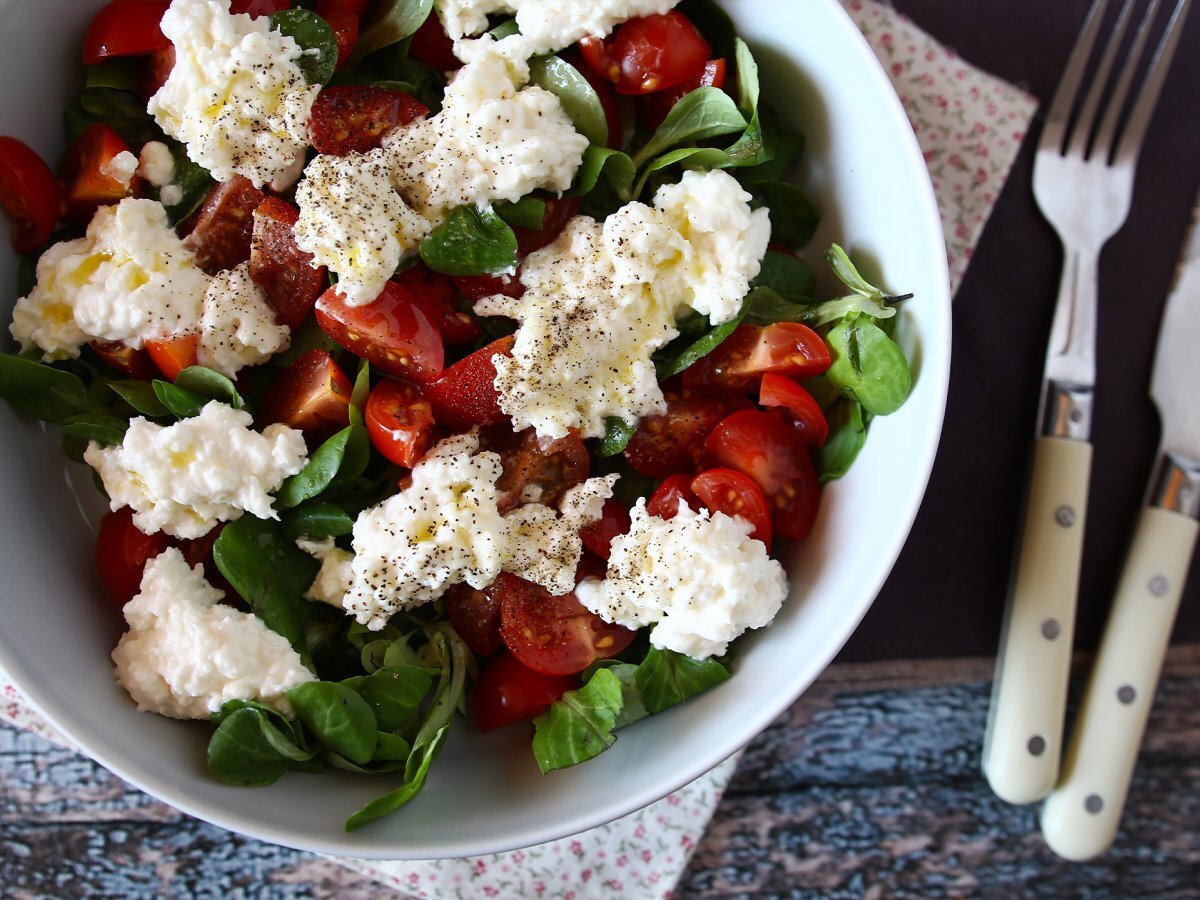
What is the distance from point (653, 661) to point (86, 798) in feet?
4.42

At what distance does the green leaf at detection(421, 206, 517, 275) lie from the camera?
1.63 meters

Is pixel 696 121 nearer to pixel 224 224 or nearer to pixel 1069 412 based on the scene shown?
pixel 224 224

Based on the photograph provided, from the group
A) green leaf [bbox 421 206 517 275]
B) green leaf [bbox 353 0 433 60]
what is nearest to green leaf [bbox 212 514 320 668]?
green leaf [bbox 421 206 517 275]

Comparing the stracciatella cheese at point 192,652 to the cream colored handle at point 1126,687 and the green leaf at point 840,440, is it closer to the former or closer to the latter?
the green leaf at point 840,440

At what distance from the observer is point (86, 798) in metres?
2.14

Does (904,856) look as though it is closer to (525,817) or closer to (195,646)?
(525,817)

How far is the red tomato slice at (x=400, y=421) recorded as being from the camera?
64.1 inches

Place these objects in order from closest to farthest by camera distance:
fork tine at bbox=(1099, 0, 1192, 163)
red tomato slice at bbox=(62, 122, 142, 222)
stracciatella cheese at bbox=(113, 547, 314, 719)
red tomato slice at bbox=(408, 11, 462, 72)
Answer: stracciatella cheese at bbox=(113, 547, 314, 719) → red tomato slice at bbox=(62, 122, 142, 222) → red tomato slice at bbox=(408, 11, 462, 72) → fork tine at bbox=(1099, 0, 1192, 163)

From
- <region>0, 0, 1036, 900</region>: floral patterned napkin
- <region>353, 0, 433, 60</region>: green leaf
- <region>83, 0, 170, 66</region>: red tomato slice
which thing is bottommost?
<region>0, 0, 1036, 900</region>: floral patterned napkin

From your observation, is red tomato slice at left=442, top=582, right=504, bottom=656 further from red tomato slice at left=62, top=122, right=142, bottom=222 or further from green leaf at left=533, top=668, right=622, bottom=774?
red tomato slice at left=62, top=122, right=142, bottom=222

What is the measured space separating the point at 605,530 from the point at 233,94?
3.08ft

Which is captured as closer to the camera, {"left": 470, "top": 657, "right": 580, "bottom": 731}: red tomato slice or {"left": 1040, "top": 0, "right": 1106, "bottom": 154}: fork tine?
{"left": 470, "top": 657, "right": 580, "bottom": 731}: red tomato slice

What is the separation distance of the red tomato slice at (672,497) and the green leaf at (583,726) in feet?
0.93

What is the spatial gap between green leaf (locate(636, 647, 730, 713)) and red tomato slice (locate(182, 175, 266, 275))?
3.25 ft
